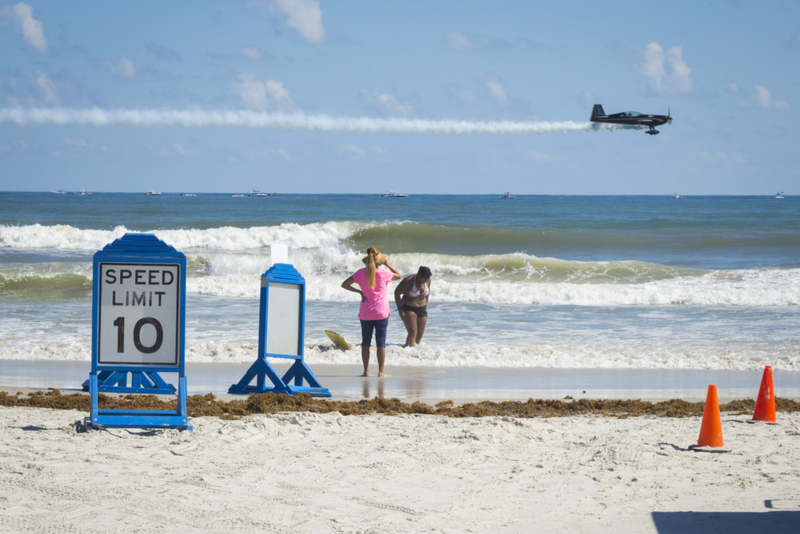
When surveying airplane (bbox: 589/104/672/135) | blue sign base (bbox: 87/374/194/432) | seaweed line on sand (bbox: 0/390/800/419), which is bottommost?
seaweed line on sand (bbox: 0/390/800/419)

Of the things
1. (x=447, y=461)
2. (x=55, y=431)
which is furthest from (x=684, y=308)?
(x=55, y=431)

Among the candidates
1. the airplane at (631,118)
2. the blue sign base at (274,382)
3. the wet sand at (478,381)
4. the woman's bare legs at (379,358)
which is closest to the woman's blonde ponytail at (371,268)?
the woman's bare legs at (379,358)

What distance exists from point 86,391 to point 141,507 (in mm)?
4330

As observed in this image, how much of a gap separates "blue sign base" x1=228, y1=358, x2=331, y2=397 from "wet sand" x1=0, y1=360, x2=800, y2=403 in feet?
0.82

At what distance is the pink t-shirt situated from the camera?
9414 millimetres

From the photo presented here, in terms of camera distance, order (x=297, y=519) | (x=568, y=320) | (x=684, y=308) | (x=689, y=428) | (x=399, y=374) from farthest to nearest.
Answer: (x=684, y=308), (x=568, y=320), (x=399, y=374), (x=689, y=428), (x=297, y=519)

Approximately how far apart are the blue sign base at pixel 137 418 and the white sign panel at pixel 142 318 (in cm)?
26

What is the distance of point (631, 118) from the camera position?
3253 cm

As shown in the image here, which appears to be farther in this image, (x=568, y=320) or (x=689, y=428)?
(x=568, y=320)

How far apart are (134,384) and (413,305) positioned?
4692mm

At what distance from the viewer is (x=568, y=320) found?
14984 mm

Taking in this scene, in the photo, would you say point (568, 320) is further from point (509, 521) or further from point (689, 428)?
point (509, 521)

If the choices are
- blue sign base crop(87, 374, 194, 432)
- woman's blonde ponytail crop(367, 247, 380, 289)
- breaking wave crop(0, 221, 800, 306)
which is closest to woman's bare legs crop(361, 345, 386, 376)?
woman's blonde ponytail crop(367, 247, 380, 289)

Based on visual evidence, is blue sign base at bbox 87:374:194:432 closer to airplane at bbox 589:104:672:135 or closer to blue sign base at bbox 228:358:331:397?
blue sign base at bbox 228:358:331:397
